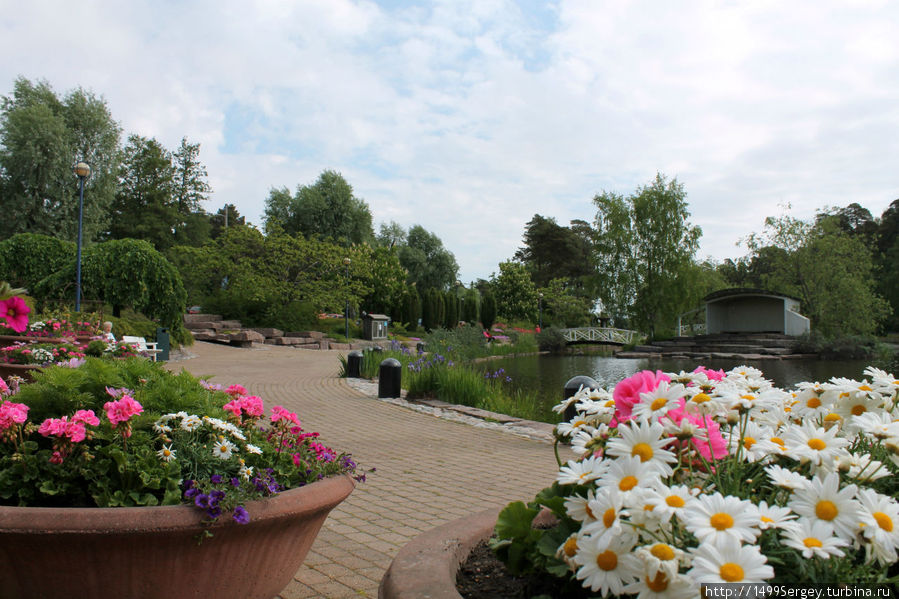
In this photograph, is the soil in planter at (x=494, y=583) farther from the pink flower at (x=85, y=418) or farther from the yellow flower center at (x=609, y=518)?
the pink flower at (x=85, y=418)

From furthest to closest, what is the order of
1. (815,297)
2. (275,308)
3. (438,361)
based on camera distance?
(815,297) → (275,308) → (438,361)

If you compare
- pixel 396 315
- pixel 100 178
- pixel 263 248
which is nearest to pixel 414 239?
pixel 396 315

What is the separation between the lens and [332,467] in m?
2.51

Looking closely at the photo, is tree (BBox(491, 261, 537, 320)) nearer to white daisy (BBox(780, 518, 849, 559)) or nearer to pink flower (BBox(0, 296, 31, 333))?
pink flower (BBox(0, 296, 31, 333))

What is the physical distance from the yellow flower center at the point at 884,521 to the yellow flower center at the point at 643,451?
398 millimetres

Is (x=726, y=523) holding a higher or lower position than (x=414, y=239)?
lower

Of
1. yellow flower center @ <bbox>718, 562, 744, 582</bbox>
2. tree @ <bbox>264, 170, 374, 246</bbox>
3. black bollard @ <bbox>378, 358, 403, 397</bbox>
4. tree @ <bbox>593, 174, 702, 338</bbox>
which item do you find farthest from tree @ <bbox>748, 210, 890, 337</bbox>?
yellow flower center @ <bbox>718, 562, 744, 582</bbox>

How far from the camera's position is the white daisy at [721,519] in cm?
97

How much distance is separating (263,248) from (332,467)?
27.3 metres

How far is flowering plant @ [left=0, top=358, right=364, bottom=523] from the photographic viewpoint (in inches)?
Result: 79.7

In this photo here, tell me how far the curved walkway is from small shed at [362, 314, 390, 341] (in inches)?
711

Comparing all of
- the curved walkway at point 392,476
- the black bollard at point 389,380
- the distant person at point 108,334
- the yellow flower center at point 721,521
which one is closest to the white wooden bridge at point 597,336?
the black bollard at point 389,380

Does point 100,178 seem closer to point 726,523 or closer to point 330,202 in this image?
point 330,202

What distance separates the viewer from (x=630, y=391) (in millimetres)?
1546
